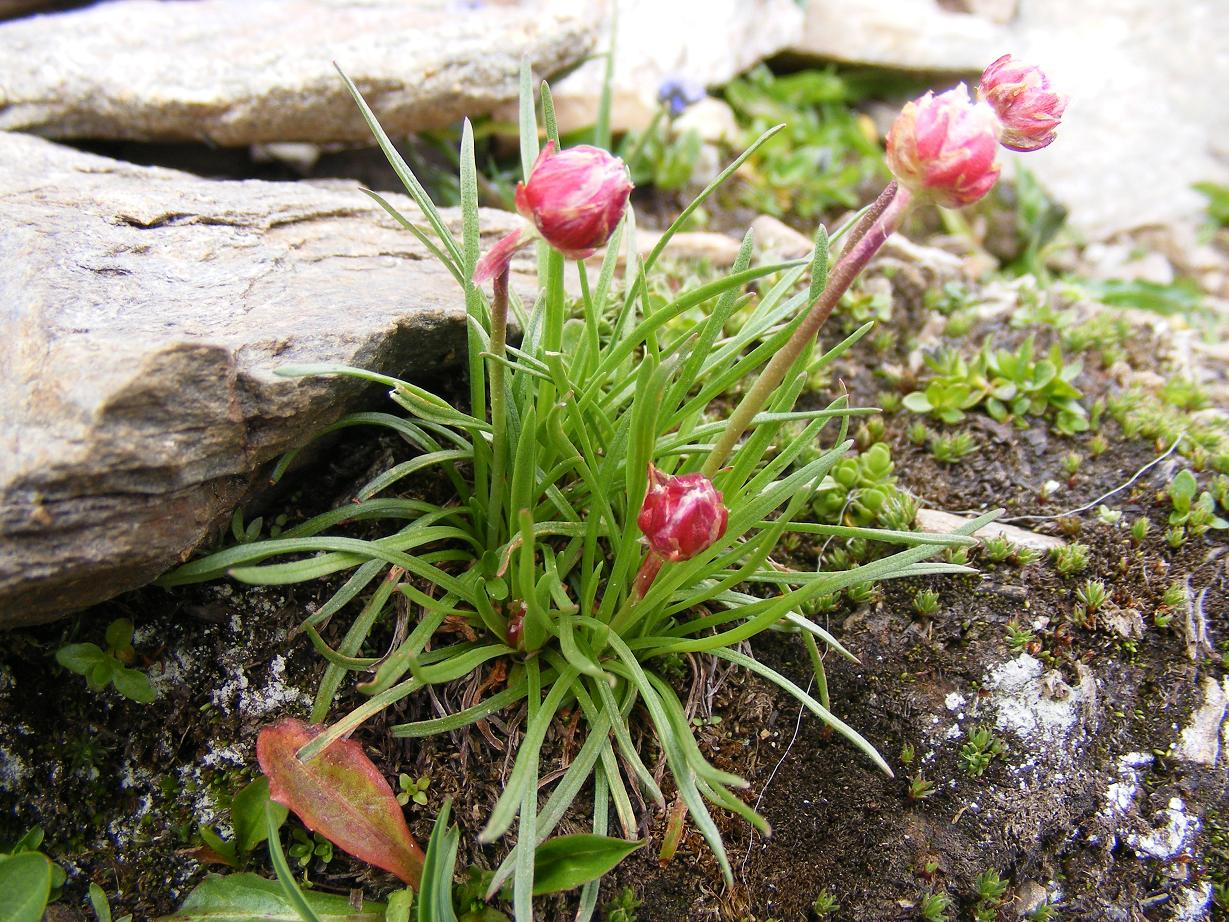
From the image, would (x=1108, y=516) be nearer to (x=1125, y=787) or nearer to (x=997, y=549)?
(x=997, y=549)

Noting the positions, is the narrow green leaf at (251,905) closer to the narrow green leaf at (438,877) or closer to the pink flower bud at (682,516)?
the narrow green leaf at (438,877)

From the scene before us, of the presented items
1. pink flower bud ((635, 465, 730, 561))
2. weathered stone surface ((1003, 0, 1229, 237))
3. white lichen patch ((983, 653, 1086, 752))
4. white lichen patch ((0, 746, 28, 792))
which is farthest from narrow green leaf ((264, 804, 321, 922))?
weathered stone surface ((1003, 0, 1229, 237))

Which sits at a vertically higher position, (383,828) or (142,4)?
(142,4)

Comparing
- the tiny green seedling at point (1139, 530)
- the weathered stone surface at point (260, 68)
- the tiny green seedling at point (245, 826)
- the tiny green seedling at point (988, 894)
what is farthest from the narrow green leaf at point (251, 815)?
the weathered stone surface at point (260, 68)

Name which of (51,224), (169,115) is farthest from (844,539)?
(169,115)

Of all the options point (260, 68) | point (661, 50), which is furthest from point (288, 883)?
point (661, 50)

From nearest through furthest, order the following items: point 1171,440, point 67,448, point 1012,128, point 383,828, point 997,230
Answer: point 67,448
point 1012,128
point 383,828
point 1171,440
point 997,230

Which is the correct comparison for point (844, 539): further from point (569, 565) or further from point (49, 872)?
point (49, 872)
